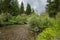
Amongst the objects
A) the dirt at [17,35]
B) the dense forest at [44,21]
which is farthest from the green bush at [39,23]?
the dirt at [17,35]

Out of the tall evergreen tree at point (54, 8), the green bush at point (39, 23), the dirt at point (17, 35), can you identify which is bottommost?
the dirt at point (17, 35)

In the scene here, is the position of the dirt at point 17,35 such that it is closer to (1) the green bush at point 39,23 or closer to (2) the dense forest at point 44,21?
(2) the dense forest at point 44,21

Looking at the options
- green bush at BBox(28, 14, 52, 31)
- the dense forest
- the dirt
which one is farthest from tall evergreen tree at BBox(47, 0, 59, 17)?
the dirt

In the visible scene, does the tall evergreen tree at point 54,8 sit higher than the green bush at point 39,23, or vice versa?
the tall evergreen tree at point 54,8

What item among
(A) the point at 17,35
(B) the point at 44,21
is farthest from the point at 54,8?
(A) the point at 17,35

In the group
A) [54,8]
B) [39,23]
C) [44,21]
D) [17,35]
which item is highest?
[54,8]

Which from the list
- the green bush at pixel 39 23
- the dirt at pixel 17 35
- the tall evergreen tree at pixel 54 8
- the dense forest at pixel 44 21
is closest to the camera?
the dense forest at pixel 44 21

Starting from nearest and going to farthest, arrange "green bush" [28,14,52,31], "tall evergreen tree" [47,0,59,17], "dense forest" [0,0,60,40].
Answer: "dense forest" [0,0,60,40] < "tall evergreen tree" [47,0,59,17] < "green bush" [28,14,52,31]

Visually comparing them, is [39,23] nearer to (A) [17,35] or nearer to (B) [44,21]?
(B) [44,21]

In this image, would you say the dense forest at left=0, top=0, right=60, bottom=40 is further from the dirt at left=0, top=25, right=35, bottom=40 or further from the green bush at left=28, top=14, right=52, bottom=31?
the dirt at left=0, top=25, right=35, bottom=40

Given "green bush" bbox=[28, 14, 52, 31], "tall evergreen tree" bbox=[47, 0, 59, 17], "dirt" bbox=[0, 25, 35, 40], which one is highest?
"tall evergreen tree" bbox=[47, 0, 59, 17]

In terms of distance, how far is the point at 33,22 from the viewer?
2008 centimetres

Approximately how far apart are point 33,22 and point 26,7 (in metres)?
38.3

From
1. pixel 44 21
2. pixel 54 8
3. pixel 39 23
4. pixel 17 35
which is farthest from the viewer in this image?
pixel 44 21
